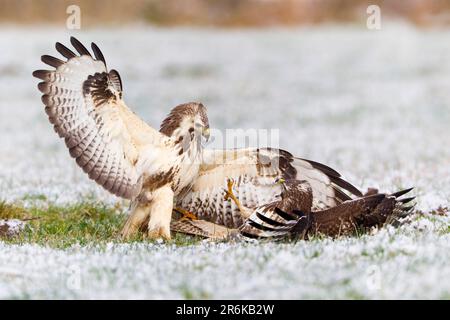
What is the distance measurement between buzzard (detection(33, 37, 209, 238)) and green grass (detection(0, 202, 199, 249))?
0.40 meters

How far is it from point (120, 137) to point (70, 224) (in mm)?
1529

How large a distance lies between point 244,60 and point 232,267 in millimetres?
23805

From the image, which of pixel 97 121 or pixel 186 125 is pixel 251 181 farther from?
pixel 97 121

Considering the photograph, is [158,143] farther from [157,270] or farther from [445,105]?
[445,105]

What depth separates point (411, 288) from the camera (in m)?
5.74

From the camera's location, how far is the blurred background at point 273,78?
13555 mm

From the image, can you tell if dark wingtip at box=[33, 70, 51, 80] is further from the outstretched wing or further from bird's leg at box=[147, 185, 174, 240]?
bird's leg at box=[147, 185, 174, 240]

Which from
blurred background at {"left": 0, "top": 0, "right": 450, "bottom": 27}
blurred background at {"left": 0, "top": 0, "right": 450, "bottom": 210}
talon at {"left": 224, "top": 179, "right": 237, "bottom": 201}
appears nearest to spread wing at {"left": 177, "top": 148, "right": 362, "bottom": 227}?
talon at {"left": 224, "top": 179, "right": 237, "bottom": 201}

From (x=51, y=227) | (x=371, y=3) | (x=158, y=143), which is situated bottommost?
(x=51, y=227)

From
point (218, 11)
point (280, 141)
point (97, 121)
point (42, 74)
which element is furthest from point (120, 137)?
point (218, 11)

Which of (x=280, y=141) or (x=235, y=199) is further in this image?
(x=280, y=141)

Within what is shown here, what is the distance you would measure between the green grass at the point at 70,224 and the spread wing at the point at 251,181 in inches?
23.8

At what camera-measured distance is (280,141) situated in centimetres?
1709
